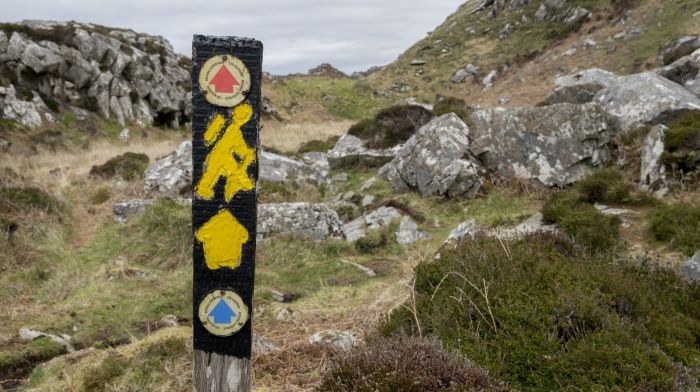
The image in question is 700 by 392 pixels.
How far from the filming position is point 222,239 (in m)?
2.91

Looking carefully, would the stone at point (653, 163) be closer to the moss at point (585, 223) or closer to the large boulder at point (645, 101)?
the large boulder at point (645, 101)

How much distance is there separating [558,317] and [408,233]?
5695mm

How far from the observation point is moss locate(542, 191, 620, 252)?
6.40 metres

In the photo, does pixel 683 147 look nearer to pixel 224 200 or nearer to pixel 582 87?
pixel 582 87

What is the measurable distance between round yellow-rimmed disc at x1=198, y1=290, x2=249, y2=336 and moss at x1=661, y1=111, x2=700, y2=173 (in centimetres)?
827

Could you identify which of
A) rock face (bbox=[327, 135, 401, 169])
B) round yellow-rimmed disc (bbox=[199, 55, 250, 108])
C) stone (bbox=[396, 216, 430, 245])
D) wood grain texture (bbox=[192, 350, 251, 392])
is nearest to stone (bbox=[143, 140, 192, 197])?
rock face (bbox=[327, 135, 401, 169])

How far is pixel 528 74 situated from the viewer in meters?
29.7

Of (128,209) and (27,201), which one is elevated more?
(27,201)

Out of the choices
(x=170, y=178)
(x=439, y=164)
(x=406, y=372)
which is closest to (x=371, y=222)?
(x=439, y=164)

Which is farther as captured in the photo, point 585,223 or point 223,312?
point 585,223

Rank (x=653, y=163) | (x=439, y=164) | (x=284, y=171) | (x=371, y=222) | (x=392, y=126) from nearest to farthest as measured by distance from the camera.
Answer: (x=653, y=163), (x=371, y=222), (x=439, y=164), (x=284, y=171), (x=392, y=126)

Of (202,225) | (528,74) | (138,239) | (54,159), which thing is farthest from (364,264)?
(528,74)

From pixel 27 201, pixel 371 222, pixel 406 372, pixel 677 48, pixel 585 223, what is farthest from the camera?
pixel 677 48

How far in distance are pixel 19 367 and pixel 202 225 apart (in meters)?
4.22
